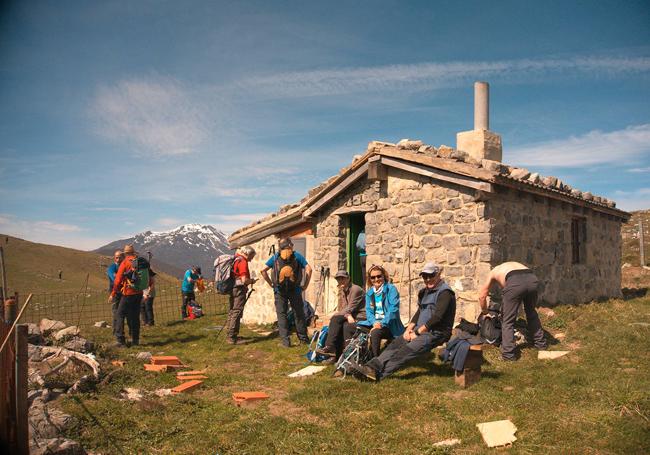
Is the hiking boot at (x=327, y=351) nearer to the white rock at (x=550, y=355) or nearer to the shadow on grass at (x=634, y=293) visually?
the white rock at (x=550, y=355)

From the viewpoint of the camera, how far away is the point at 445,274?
29.5 ft

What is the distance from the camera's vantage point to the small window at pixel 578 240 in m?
11.5

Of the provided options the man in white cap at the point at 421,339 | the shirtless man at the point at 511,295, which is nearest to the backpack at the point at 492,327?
the shirtless man at the point at 511,295

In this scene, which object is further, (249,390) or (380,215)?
(380,215)

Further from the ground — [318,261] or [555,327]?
[318,261]

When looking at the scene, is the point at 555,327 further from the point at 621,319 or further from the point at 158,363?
the point at 158,363

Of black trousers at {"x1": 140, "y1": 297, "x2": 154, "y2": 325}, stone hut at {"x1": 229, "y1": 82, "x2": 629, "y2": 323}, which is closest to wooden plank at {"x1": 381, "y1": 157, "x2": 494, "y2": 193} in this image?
stone hut at {"x1": 229, "y1": 82, "x2": 629, "y2": 323}

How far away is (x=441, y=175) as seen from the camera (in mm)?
8922

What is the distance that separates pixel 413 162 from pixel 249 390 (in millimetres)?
5091

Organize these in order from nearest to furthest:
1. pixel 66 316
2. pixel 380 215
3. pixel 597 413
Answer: pixel 597 413 < pixel 380 215 < pixel 66 316

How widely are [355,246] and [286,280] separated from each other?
2.68m

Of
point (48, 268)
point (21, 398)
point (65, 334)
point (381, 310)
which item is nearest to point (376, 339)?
point (381, 310)

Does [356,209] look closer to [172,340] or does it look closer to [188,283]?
[172,340]

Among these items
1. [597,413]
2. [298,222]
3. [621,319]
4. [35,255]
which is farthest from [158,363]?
[35,255]
